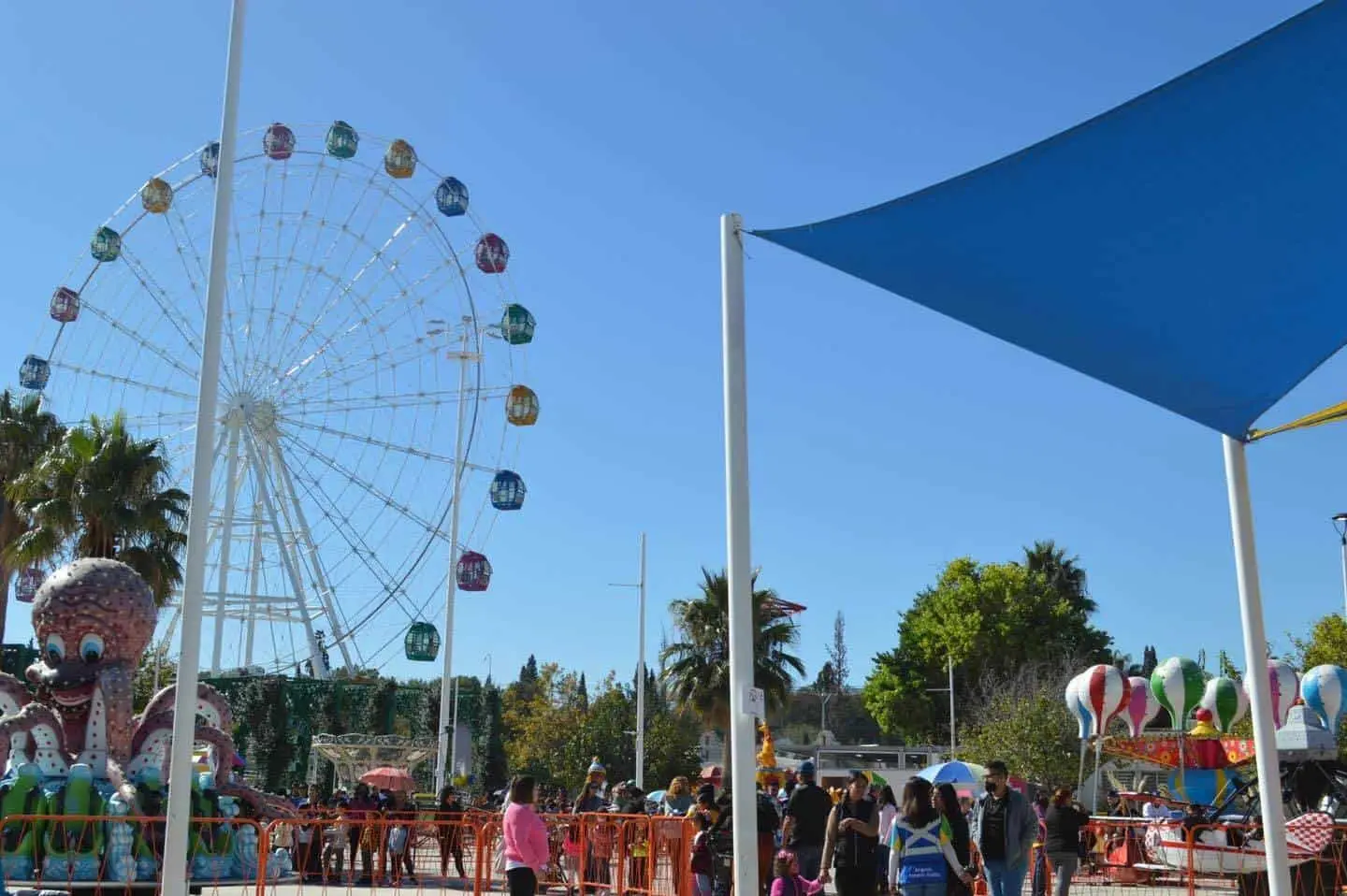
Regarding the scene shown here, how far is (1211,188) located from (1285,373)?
1389 millimetres

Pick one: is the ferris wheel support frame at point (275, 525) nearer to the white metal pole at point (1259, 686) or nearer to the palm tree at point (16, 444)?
the palm tree at point (16, 444)

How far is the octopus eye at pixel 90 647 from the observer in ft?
55.5

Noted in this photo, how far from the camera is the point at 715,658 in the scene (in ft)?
137

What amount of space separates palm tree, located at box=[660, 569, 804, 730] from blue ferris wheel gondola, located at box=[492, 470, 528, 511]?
9.27 meters

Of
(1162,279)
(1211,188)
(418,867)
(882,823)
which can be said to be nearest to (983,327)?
(1162,279)

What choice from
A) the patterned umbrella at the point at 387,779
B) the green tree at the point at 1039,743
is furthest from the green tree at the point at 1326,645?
the patterned umbrella at the point at 387,779

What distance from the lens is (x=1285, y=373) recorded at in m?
7.17

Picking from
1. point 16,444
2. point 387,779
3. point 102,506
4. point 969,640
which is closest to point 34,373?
point 16,444

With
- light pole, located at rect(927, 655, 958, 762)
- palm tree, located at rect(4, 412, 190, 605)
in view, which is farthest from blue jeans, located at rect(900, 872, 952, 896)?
light pole, located at rect(927, 655, 958, 762)

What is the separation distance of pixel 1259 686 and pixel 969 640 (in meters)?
53.8

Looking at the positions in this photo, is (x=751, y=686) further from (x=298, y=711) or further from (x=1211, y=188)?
(x=298, y=711)

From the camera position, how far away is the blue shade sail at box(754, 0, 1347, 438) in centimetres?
586

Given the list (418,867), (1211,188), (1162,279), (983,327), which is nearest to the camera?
(1211,188)

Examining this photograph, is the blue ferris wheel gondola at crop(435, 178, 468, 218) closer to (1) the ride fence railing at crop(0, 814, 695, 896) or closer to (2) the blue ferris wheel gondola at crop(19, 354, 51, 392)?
(2) the blue ferris wheel gondola at crop(19, 354, 51, 392)
